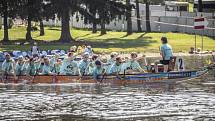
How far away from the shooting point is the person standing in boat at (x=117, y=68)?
34.4m

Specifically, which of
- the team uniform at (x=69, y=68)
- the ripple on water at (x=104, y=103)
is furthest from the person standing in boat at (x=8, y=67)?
the team uniform at (x=69, y=68)

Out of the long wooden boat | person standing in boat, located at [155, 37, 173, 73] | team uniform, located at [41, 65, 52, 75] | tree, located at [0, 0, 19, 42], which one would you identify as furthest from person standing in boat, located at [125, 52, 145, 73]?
tree, located at [0, 0, 19, 42]

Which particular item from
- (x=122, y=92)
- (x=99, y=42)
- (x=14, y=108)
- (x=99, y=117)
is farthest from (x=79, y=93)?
(x=99, y=42)

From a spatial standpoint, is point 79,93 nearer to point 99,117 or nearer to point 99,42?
point 99,117

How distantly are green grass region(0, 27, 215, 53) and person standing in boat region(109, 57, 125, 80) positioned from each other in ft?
72.4

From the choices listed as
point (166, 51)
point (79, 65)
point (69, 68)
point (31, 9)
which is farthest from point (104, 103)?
point (31, 9)

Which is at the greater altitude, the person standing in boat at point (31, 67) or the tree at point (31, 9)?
the tree at point (31, 9)

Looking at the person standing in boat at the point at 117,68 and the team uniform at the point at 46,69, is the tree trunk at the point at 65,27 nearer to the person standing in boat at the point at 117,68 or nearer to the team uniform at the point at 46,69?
the team uniform at the point at 46,69

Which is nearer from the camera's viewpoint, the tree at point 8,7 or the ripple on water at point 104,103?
the ripple on water at point 104,103

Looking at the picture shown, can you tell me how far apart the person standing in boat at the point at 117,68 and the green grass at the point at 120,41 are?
2208cm

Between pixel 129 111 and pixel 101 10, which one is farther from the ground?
pixel 101 10

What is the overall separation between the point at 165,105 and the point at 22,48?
34.3m

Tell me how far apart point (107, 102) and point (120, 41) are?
3975 cm

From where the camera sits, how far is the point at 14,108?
1004 inches
